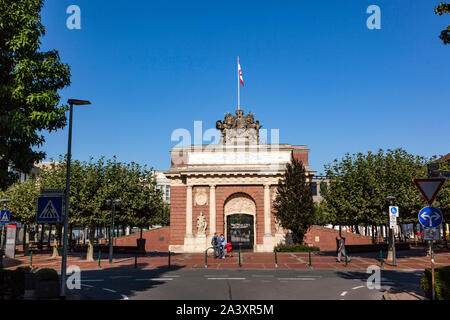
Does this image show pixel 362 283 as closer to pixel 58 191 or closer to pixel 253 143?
pixel 58 191

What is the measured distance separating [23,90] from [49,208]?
3806mm

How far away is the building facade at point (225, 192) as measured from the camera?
3597 cm

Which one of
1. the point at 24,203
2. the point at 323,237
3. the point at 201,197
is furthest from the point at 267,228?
the point at 24,203

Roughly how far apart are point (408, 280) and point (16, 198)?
34460 millimetres

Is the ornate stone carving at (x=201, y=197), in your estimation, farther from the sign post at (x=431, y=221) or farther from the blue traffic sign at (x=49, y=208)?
the sign post at (x=431, y=221)

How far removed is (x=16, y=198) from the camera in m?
36.0

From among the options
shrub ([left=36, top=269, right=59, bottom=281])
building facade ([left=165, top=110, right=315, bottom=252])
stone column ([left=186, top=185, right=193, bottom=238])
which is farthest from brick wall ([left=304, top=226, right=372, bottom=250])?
shrub ([left=36, top=269, right=59, bottom=281])

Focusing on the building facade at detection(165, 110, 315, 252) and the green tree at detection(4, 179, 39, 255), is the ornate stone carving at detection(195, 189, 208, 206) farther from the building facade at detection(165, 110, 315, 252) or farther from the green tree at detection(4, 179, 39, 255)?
the green tree at detection(4, 179, 39, 255)

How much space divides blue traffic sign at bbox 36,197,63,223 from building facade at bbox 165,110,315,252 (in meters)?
25.6

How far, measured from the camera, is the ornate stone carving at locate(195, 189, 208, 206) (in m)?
36.9

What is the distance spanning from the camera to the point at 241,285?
14.4 meters
